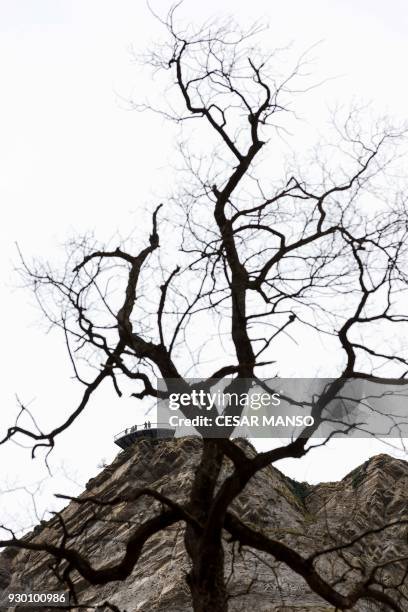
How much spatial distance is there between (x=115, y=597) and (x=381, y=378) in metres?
10.3

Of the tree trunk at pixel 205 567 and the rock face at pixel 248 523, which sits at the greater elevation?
the rock face at pixel 248 523

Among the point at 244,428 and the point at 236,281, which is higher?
the point at 236,281

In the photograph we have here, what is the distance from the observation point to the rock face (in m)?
14.6

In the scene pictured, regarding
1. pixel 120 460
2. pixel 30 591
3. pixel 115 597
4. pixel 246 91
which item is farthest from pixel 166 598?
pixel 246 91

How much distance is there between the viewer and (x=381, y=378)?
799 cm

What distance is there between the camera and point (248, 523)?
1357cm

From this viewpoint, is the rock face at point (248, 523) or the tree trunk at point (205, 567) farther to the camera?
the rock face at point (248, 523)

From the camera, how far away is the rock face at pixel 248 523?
14.6 meters

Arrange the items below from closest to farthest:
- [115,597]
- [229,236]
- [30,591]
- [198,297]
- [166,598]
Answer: [198,297] → [229,236] → [166,598] → [115,597] → [30,591]

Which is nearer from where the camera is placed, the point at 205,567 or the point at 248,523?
the point at 205,567

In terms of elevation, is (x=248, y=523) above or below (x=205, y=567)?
above

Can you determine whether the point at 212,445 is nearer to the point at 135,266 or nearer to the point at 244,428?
the point at 244,428

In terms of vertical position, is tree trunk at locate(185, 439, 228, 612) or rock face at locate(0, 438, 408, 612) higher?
rock face at locate(0, 438, 408, 612)

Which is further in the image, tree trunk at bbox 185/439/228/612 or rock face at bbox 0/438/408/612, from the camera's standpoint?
rock face at bbox 0/438/408/612
